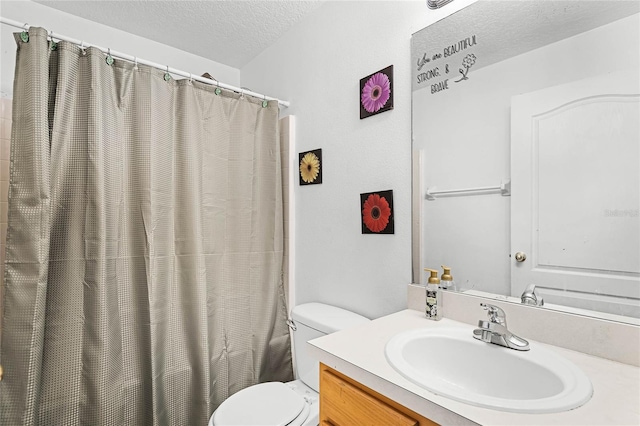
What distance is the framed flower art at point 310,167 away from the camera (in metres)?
1.74

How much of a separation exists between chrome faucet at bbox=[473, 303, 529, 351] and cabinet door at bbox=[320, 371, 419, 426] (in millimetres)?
376

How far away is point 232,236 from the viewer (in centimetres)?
173

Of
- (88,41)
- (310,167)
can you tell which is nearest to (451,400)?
(310,167)

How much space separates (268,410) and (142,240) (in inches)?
36.6

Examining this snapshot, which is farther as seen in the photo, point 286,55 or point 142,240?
point 286,55

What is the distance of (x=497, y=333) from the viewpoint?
90 centimetres

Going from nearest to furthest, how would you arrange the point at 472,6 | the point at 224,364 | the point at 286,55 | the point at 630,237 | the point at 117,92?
the point at 630,237, the point at 472,6, the point at 117,92, the point at 224,364, the point at 286,55

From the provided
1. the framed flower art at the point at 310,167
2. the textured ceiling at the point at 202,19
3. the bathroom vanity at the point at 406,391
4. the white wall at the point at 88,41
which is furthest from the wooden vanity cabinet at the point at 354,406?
the white wall at the point at 88,41

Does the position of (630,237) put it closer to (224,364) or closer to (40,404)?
(224,364)

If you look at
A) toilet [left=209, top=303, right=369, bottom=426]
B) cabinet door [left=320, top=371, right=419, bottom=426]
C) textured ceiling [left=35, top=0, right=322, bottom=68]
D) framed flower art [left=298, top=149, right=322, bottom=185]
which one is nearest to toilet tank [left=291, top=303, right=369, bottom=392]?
toilet [left=209, top=303, right=369, bottom=426]

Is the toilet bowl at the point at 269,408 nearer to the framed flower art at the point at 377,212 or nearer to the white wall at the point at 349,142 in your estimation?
the white wall at the point at 349,142

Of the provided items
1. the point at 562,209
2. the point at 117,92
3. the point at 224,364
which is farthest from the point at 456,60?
the point at 224,364

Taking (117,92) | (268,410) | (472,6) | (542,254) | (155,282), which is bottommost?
(268,410)

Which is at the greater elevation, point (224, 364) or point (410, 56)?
point (410, 56)
